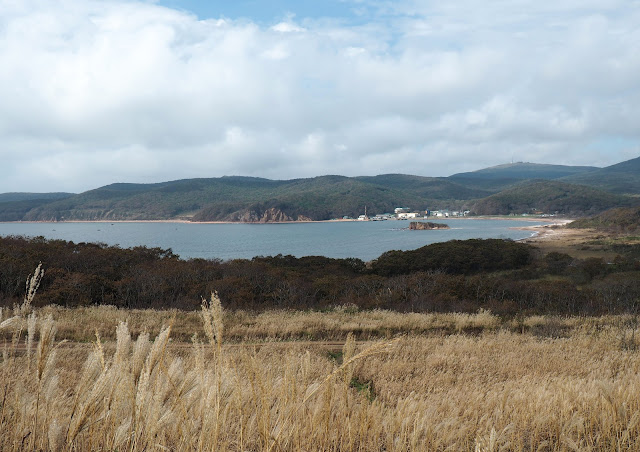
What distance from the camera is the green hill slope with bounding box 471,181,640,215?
534 ft

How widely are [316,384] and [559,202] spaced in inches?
8008

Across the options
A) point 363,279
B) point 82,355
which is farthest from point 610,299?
point 82,355

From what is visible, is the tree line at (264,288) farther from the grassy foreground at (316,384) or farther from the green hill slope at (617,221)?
the green hill slope at (617,221)

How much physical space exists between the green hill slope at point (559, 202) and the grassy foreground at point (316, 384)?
173252 millimetres

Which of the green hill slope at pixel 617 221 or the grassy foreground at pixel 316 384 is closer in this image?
the grassy foreground at pixel 316 384

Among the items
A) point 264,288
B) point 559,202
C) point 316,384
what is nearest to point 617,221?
point 559,202

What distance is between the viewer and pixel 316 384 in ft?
8.21

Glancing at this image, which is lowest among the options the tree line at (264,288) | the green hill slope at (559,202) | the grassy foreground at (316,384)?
the tree line at (264,288)

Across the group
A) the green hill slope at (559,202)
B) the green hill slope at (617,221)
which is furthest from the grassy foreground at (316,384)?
the green hill slope at (559,202)

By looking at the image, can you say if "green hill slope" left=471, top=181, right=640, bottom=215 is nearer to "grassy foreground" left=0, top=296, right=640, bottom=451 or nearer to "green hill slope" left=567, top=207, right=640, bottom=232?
"green hill slope" left=567, top=207, right=640, bottom=232

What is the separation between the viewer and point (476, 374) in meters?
7.96

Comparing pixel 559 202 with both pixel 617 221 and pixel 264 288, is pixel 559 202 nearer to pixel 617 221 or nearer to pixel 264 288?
pixel 617 221

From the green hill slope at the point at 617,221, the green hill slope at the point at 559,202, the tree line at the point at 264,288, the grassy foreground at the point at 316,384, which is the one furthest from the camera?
the green hill slope at the point at 559,202

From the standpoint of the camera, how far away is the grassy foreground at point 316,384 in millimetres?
2309
